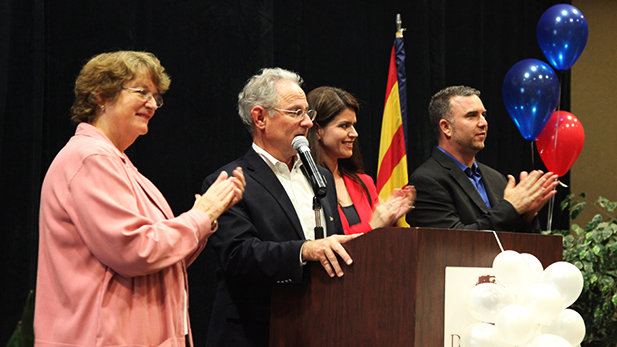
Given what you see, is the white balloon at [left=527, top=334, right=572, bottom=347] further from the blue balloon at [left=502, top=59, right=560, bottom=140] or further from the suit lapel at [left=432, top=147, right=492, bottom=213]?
the blue balloon at [left=502, top=59, right=560, bottom=140]

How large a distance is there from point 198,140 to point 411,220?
4.24ft

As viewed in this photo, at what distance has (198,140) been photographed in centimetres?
347

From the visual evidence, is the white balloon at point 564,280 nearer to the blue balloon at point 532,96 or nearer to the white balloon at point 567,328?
the white balloon at point 567,328

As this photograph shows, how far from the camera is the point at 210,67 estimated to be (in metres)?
3.54

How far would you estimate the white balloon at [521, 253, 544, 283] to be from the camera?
5.33ft

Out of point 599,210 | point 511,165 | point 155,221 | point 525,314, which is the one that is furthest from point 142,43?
point 599,210

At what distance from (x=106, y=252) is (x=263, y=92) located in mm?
975

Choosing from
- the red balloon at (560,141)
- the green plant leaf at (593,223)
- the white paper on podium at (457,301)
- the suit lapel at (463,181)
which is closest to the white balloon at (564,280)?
the white paper on podium at (457,301)

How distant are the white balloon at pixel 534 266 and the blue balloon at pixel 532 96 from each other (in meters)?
1.68

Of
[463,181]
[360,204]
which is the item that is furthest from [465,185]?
[360,204]

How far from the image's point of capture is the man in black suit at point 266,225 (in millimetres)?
1809

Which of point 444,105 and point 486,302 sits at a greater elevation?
point 444,105

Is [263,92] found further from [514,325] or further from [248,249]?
[514,325]

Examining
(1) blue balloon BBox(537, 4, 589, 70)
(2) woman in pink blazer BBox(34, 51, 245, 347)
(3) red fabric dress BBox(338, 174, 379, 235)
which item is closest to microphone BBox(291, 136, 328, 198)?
(2) woman in pink blazer BBox(34, 51, 245, 347)
